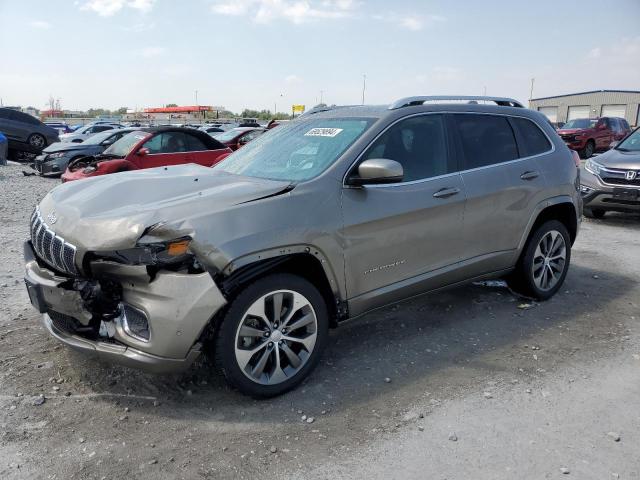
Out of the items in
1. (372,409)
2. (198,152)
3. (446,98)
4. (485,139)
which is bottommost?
(372,409)

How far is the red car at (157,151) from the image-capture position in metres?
10.6

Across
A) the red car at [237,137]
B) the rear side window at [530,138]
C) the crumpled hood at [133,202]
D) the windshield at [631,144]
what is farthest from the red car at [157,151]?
the windshield at [631,144]

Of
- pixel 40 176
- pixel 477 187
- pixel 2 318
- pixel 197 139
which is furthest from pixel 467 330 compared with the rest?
pixel 40 176

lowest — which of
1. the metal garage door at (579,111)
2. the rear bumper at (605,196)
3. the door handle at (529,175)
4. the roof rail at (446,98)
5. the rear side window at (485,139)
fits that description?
the rear bumper at (605,196)

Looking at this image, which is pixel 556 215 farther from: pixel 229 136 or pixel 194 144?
pixel 229 136

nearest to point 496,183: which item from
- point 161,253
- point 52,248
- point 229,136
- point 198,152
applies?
point 161,253

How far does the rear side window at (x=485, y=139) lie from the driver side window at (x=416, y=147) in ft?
0.81

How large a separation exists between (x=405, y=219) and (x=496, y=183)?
3.72ft

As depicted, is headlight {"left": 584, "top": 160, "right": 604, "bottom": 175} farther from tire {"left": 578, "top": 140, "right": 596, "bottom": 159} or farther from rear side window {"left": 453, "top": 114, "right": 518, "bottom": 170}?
tire {"left": 578, "top": 140, "right": 596, "bottom": 159}

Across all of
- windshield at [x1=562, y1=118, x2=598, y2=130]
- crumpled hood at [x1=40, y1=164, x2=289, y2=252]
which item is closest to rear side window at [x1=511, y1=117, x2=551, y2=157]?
crumpled hood at [x1=40, y1=164, x2=289, y2=252]

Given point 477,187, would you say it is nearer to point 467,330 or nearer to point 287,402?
point 467,330

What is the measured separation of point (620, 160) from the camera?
28.4 feet

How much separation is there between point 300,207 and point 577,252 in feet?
17.2

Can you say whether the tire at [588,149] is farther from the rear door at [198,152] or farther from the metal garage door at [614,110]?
the metal garage door at [614,110]
